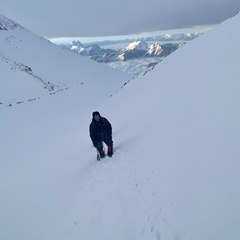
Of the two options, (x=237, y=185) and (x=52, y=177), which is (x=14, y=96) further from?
(x=237, y=185)

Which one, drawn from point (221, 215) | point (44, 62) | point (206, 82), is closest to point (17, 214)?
point (221, 215)

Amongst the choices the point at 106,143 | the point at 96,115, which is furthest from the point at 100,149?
the point at 96,115

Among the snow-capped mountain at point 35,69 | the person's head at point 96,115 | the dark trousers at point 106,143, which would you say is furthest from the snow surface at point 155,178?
the snow-capped mountain at point 35,69

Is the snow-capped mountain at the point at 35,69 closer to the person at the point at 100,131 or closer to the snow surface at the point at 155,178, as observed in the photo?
the snow surface at the point at 155,178

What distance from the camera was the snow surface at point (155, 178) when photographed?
23.9 ft

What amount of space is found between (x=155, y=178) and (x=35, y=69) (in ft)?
168

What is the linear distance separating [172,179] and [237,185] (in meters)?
2.14

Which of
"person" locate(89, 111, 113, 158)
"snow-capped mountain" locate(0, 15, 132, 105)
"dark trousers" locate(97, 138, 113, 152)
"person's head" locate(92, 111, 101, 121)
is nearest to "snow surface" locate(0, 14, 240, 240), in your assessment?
"dark trousers" locate(97, 138, 113, 152)

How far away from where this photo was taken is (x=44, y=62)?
63.6 meters

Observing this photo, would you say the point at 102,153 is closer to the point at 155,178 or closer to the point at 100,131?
the point at 100,131

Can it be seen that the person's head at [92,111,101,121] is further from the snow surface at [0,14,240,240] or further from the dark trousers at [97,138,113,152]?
the snow surface at [0,14,240,240]

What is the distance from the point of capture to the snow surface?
7.29 metres

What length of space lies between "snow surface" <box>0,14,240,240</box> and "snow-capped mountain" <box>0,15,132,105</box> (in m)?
25.3

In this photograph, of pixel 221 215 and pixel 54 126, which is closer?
pixel 221 215
